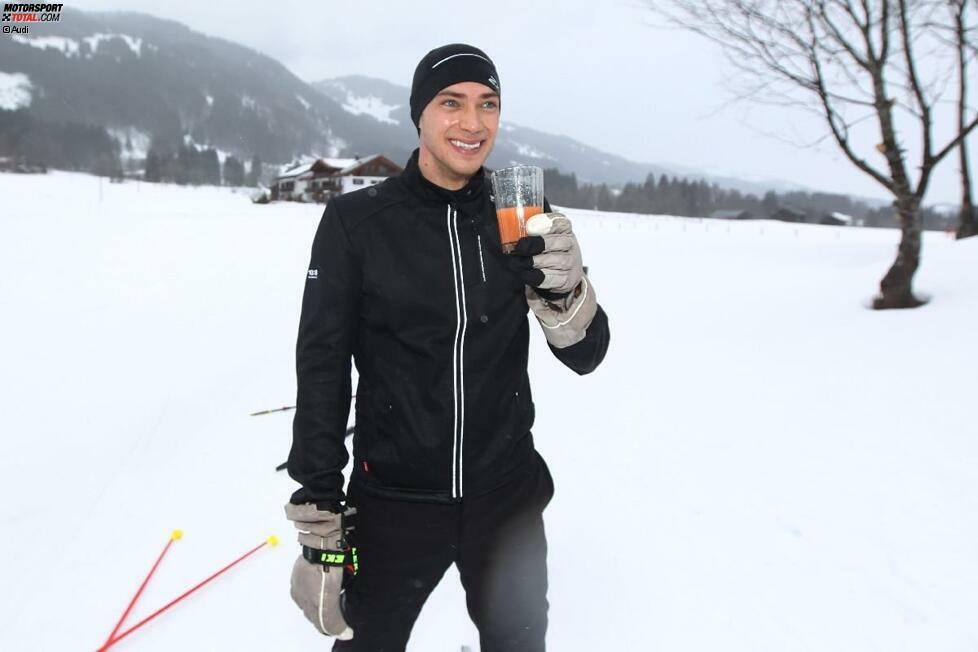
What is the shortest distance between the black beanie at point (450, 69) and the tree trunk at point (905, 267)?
743 cm

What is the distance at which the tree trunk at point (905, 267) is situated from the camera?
7.02 meters

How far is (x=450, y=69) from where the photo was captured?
5.99 feet

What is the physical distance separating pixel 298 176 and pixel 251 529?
6705cm

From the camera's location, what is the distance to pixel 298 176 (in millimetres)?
64375

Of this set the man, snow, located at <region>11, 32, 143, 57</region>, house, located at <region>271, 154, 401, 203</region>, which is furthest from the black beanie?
snow, located at <region>11, 32, 143, 57</region>

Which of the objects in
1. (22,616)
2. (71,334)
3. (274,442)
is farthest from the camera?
(71,334)

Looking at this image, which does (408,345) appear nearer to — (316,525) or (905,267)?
(316,525)

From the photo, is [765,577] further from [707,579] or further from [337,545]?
[337,545]

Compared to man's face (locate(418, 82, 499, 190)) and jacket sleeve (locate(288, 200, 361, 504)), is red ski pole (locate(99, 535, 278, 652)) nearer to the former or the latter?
jacket sleeve (locate(288, 200, 361, 504))

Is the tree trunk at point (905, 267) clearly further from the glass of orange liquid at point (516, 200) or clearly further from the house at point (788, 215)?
the house at point (788, 215)

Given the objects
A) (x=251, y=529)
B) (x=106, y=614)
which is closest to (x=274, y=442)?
(x=251, y=529)

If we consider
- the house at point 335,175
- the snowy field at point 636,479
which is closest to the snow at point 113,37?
the house at point 335,175

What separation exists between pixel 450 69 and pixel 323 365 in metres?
1.08

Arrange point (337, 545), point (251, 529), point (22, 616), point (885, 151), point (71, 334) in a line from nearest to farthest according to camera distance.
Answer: point (337, 545) → point (22, 616) → point (251, 529) → point (885, 151) → point (71, 334)
